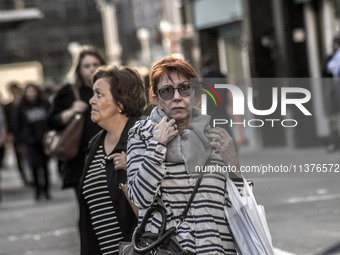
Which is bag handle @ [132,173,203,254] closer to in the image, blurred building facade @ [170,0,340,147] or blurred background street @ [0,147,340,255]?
blurred background street @ [0,147,340,255]

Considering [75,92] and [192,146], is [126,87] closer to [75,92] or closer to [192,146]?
[192,146]

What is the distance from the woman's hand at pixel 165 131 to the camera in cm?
452

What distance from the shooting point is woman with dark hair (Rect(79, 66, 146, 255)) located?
5.64 meters

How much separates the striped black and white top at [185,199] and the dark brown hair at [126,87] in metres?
1.22

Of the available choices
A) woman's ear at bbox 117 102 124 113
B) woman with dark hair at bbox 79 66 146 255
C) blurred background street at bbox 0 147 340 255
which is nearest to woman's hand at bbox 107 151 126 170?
woman with dark hair at bbox 79 66 146 255

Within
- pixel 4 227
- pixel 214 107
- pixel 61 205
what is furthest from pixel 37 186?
pixel 214 107

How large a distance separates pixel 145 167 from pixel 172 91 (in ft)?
1.26

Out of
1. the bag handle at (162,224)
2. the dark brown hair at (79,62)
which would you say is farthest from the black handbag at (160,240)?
the dark brown hair at (79,62)

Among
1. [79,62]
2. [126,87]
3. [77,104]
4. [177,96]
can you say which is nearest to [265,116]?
[177,96]

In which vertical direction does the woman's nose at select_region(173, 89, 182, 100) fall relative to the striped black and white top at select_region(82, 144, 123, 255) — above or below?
above

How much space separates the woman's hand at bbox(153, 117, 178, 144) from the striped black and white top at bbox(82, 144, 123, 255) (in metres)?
1.21

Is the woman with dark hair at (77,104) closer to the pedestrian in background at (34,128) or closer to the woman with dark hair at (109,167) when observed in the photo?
the woman with dark hair at (109,167)

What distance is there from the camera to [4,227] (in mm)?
12562

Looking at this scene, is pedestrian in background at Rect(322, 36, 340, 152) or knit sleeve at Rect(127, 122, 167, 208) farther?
pedestrian in background at Rect(322, 36, 340, 152)
